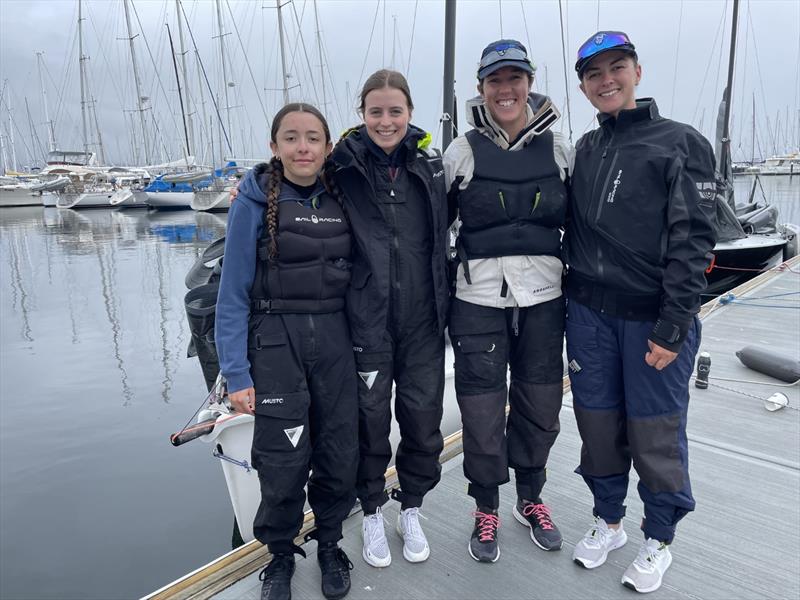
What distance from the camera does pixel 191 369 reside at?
7934 mm

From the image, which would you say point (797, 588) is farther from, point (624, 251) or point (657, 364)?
point (624, 251)

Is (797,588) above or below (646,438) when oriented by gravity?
below

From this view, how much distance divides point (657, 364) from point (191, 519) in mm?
3911

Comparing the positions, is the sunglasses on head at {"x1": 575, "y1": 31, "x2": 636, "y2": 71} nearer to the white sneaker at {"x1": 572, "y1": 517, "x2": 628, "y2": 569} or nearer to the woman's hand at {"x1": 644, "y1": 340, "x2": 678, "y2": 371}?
the woman's hand at {"x1": 644, "y1": 340, "x2": 678, "y2": 371}

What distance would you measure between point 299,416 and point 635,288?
4.62 ft

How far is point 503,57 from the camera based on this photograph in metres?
2.16

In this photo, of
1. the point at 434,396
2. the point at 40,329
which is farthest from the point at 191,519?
Answer: the point at 40,329

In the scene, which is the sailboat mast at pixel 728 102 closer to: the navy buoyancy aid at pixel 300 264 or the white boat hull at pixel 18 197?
the navy buoyancy aid at pixel 300 264

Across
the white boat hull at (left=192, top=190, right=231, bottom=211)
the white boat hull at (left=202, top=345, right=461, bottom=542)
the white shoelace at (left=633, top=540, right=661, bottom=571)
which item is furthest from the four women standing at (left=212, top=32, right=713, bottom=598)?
the white boat hull at (left=192, top=190, right=231, bottom=211)

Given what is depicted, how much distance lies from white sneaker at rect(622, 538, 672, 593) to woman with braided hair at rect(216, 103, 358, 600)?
1.17m

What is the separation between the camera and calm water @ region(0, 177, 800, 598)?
3.88m

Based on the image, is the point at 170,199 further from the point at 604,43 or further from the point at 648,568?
the point at 648,568

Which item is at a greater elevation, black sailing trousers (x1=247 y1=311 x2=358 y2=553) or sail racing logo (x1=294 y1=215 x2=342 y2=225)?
sail racing logo (x1=294 y1=215 x2=342 y2=225)

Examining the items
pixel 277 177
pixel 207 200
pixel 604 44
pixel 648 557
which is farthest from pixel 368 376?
pixel 207 200
